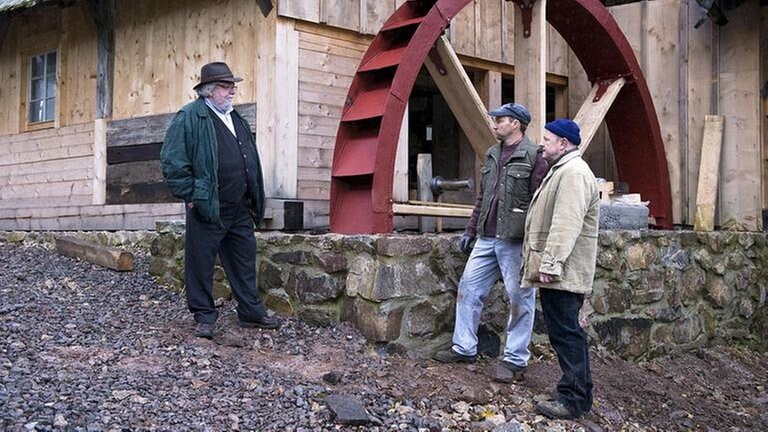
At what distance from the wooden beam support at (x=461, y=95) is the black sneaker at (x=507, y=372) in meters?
2.41

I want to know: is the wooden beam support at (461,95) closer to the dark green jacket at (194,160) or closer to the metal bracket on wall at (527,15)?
the metal bracket on wall at (527,15)

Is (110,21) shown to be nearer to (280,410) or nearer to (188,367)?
(188,367)

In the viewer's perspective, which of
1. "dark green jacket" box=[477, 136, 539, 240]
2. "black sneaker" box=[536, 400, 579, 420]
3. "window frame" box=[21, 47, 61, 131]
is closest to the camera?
"black sneaker" box=[536, 400, 579, 420]

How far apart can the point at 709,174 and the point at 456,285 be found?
3649 millimetres

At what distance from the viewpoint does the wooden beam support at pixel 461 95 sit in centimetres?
691

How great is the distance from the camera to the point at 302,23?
732cm

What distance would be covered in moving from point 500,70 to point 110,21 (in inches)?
166

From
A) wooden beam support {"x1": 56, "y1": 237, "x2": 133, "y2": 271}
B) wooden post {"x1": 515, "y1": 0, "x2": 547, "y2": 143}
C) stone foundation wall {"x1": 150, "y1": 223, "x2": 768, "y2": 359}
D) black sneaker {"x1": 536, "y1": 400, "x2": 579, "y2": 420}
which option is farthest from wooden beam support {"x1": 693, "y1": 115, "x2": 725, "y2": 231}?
wooden beam support {"x1": 56, "y1": 237, "x2": 133, "y2": 271}

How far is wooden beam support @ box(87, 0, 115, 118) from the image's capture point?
29.1 ft

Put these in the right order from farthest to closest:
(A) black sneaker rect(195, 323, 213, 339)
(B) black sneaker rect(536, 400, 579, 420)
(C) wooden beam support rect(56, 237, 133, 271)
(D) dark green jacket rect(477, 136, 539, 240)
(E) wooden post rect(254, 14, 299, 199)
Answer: (C) wooden beam support rect(56, 237, 133, 271), (E) wooden post rect(254, 14, 299, 199), (A) black sneaker rect(195, 323, 213, 339), (D) dark green jacket rect(477, 136, 539, 240), (B) black sneaker rect(536, 400, 579, 420)

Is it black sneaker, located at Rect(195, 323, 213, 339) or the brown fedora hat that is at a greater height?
the brown fedora hat

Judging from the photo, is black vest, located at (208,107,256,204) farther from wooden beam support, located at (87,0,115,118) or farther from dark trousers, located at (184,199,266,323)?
wooden beam support, located at (87,0,115,118)

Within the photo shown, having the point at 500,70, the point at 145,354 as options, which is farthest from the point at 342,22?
the point at 145,354

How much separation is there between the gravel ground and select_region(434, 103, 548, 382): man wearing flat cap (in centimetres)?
17
